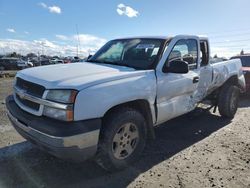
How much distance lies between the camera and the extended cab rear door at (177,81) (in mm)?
4055

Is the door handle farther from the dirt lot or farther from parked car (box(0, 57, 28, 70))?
parked car (box(0, 57, 28, 70))

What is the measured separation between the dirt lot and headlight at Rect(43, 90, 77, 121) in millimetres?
910

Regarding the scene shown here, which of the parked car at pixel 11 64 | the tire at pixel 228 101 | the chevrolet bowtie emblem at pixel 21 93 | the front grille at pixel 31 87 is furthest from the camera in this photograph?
the parked car at pixel 11 64

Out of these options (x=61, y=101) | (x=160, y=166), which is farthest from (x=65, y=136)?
(x=160, y=166)

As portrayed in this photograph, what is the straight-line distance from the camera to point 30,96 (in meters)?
3.35

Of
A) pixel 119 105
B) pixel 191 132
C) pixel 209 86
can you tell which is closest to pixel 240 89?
pixel 209 86

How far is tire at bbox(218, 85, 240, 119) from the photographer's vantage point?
20.1 ft

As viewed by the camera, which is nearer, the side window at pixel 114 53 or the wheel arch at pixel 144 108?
the wheel arch at pixel 144 108

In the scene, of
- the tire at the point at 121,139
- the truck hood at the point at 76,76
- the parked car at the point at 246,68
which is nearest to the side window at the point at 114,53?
the truck hood at the point at 76,76

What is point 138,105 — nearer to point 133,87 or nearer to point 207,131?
point 133,87

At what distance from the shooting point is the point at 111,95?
3230mm

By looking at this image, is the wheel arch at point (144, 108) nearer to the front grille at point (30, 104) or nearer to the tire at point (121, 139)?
the tire at point (121, 139)

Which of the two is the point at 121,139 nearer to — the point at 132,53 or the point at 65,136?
the point at 65,136

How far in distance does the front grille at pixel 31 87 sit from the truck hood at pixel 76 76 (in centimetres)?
5
